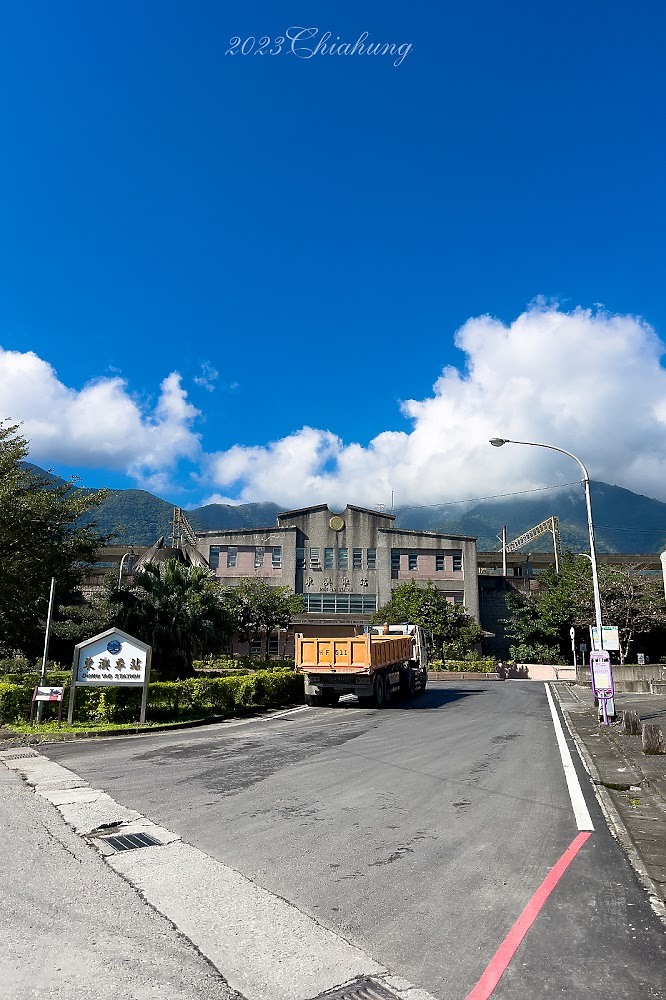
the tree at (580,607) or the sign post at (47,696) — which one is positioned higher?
the tree at (580,607)

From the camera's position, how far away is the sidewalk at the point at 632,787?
6867 millimetres

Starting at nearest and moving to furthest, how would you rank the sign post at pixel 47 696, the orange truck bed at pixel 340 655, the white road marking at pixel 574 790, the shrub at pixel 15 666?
the white road marking at pixel 574 790, the sign post at pixel 47 696, the orange truck bed at pixel 340 655, the shrub at pixel 15 666

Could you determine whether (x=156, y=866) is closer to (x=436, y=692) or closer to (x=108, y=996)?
(x=108, y=996)

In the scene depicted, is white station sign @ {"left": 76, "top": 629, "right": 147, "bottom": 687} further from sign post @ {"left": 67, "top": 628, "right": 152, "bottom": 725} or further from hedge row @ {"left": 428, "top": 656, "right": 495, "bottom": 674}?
hedge row @ {"left": 428, "top": 656, "right": 495, "bottom": 674}

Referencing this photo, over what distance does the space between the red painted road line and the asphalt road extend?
6 cm

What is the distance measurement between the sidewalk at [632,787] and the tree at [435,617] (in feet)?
100

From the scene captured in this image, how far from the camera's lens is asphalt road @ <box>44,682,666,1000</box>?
4520 millimetres

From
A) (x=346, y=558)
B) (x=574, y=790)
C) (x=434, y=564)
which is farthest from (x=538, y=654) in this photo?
(x=574, y=790)

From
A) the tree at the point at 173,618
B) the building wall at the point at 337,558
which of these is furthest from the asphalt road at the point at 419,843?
the building wall at the point at 337,558

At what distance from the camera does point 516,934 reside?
484 centimetres

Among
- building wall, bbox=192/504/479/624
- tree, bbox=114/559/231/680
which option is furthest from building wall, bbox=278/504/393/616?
tree, bbox=114/559/231/680

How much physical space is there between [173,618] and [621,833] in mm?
19277

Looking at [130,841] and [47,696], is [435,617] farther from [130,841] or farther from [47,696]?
[130,841]

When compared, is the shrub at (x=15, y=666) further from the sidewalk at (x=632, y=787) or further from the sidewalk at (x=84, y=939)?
the sidewalk at (x=84, y=939)
